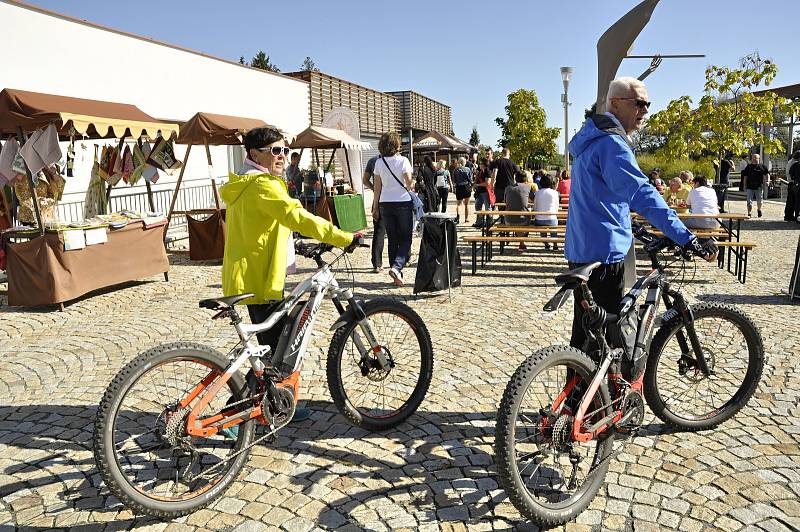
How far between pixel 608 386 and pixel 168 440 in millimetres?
2072

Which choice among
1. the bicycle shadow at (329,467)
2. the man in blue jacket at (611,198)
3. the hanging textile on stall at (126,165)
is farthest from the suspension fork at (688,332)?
the hanging textile on stall at (126,165)

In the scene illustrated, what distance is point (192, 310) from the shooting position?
7.33 metres

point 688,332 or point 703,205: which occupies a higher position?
point 703,205

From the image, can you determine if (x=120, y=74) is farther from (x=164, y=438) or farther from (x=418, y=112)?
(x=418, y=112)

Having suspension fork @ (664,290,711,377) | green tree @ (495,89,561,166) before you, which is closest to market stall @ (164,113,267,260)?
suspension fork @ (664,290,711,377)

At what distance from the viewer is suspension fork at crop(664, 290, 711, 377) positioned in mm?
3525

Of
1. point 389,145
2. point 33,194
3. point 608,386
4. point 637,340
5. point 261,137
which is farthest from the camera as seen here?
point 389,145

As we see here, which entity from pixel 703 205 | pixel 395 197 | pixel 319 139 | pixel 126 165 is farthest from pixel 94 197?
pixel 703 205

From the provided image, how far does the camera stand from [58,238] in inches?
293

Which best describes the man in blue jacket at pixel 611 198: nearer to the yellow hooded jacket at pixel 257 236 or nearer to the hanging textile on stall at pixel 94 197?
the yellow hooded jacket at pixel 257 236

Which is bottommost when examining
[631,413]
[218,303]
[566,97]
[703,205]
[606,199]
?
[631,413]

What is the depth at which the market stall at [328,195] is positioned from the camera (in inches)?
579

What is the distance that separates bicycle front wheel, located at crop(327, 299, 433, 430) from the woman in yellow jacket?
415 mm

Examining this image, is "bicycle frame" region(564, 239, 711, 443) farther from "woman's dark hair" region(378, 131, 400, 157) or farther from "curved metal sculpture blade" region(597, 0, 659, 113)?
"woman's dark hair" region(378, 131, 400, 157)
